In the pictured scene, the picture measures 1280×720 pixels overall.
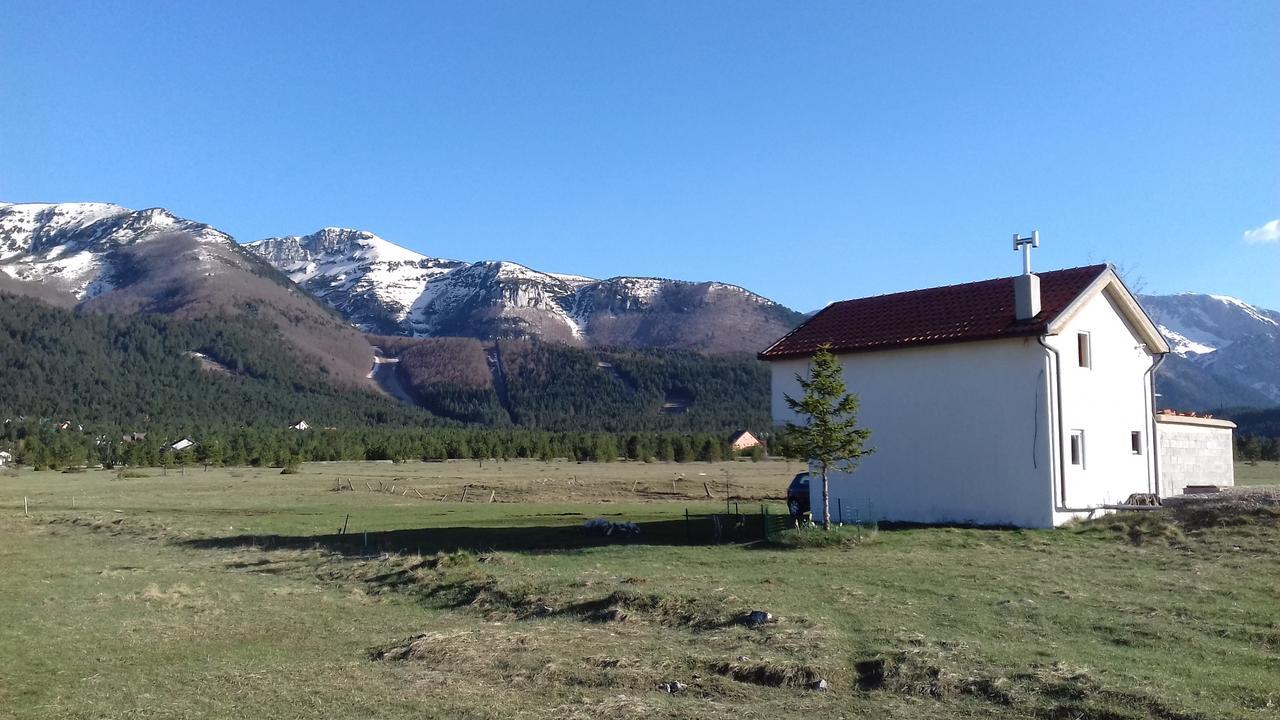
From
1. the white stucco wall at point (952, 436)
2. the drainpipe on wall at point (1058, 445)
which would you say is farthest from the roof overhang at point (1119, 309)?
the white stucco wall at point (952, 436)

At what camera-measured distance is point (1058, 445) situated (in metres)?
27.2

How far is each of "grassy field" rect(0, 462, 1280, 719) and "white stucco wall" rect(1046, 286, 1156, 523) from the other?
97.8 inches

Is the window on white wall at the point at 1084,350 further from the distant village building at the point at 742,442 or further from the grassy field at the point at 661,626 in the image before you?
the distant village building at the point at 742,442

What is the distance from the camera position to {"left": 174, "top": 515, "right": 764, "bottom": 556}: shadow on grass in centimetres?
2923

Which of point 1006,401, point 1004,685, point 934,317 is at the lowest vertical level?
point 1004,685

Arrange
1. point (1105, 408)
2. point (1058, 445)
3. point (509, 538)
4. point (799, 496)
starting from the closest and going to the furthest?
point (1058, 445) → point (1105, 408) → point (509, 538) → point (799, 496)

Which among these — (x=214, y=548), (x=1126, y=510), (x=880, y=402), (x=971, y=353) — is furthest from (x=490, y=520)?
(x=1126, y=510)

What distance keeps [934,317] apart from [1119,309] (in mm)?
5812

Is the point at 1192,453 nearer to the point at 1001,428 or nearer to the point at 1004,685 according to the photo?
the point at 1001,428

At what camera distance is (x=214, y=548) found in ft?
108

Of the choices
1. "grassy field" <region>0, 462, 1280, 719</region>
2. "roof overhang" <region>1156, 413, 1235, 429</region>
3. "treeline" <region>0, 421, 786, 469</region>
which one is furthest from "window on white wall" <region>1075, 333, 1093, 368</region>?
"treeline" <region>0, 421, 786, 469</region>

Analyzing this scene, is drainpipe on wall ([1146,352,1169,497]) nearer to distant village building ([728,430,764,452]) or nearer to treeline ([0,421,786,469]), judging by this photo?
treeline ([0,421,786,469])

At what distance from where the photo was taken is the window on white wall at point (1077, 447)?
2814cm

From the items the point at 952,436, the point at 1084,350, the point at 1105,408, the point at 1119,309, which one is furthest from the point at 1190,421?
the point at 952,436
